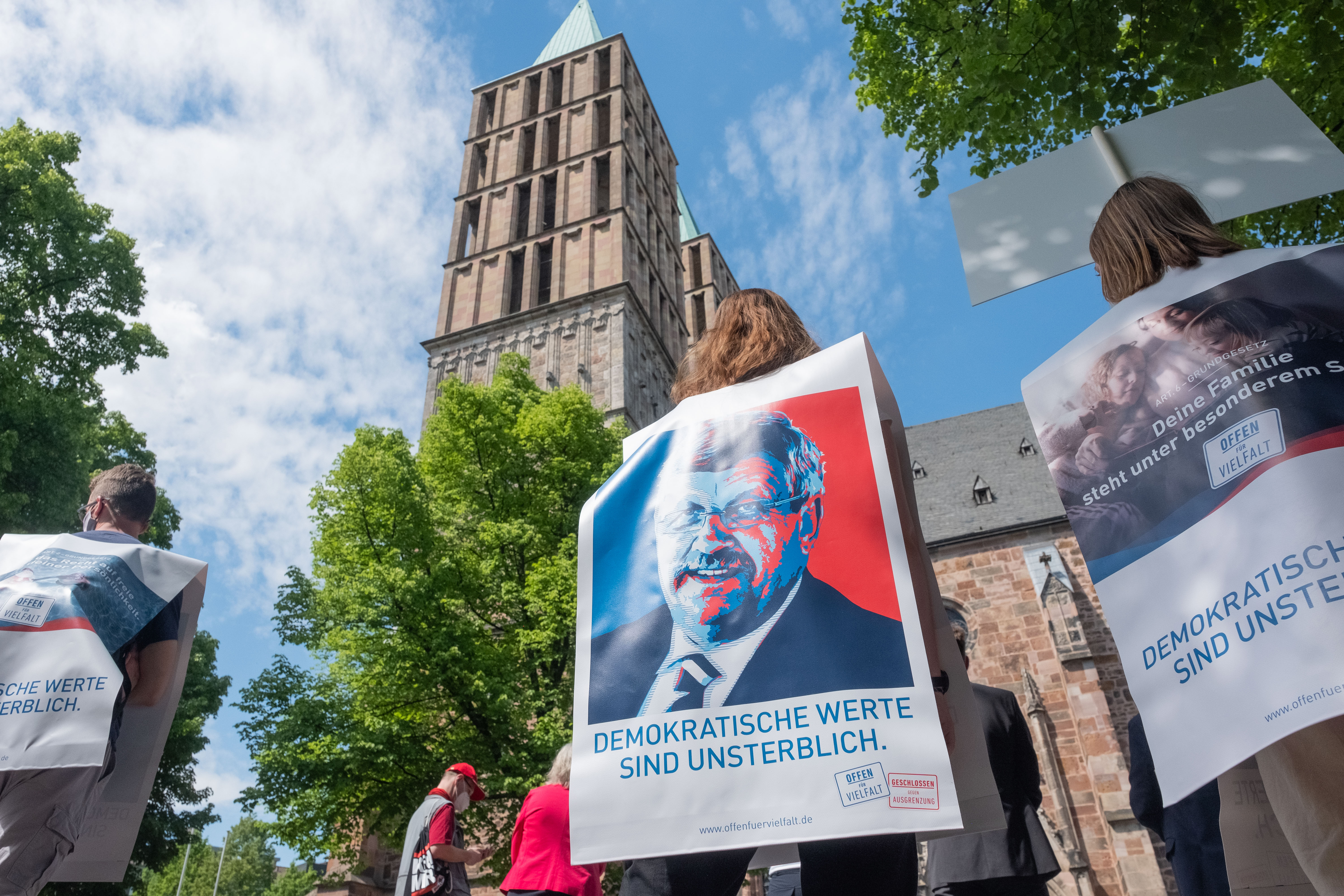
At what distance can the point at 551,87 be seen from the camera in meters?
38.3

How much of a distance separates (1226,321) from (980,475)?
77.8 feet

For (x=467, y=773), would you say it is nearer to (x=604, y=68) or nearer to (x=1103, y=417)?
(x=1103, y=417)

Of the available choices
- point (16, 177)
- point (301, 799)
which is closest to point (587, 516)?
point (301, 799)

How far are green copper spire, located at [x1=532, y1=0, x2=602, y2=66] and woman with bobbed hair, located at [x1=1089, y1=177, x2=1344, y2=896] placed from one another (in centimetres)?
4113

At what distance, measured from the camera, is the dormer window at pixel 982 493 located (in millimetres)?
23000

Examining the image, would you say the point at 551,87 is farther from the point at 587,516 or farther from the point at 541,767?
the point at 587,516

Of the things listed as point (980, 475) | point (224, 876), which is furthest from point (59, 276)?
point (224, 876)

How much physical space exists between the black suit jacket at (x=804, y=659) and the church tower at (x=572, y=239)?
23.6 meters

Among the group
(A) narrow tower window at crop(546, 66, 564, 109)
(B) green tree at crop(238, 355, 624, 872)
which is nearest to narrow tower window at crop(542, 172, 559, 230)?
(A) narrow tower window at crop(546, 66, 564, 109)

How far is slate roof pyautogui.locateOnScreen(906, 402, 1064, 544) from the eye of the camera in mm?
21938

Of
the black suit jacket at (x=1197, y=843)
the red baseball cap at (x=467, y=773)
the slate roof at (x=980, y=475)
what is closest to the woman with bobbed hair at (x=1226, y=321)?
the black suit jacket at (x=1197, y=843)

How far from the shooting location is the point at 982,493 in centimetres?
2328

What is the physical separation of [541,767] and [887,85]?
883 cm

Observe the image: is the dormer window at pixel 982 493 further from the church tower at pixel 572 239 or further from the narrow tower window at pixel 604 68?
the narrow tower window at pixel 604 68
